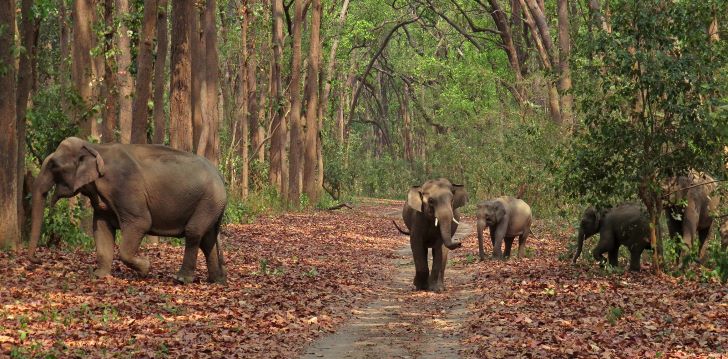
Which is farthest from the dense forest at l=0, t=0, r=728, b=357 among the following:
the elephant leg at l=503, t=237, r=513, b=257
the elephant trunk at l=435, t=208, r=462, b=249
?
the elephant leg at l=503, t=237, r=513, b=257

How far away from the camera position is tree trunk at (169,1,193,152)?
70.6ft

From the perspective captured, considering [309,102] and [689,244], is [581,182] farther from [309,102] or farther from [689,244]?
[309,102]

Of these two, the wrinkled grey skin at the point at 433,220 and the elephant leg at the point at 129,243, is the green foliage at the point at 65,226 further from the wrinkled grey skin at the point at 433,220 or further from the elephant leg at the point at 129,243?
the wrinkled grey skin at the point at 433,220

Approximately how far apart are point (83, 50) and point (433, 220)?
8.45 metres

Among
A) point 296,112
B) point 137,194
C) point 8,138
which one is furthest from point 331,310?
point 296,112

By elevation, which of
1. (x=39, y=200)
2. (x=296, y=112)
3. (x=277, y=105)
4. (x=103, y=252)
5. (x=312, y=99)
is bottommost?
(x=103, y=252)

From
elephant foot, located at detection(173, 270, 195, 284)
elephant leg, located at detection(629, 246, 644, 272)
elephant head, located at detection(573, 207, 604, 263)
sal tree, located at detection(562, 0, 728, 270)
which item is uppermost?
sal tree, located at detection(562, 0, 728, 270)

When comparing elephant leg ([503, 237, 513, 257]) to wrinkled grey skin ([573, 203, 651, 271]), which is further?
elephant leg ([503, 237, 513, 257])

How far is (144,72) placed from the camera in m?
19.7

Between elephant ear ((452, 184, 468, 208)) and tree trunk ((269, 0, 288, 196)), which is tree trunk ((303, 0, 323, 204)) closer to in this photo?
tree trunk ((269, 0, 288, 196))

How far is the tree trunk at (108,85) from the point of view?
69.9 ft

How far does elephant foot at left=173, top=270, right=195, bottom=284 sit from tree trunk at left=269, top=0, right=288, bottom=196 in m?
24.8

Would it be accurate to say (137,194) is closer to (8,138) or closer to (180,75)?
(8,138)

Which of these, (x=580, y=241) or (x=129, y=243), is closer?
(x=129, y=243)
